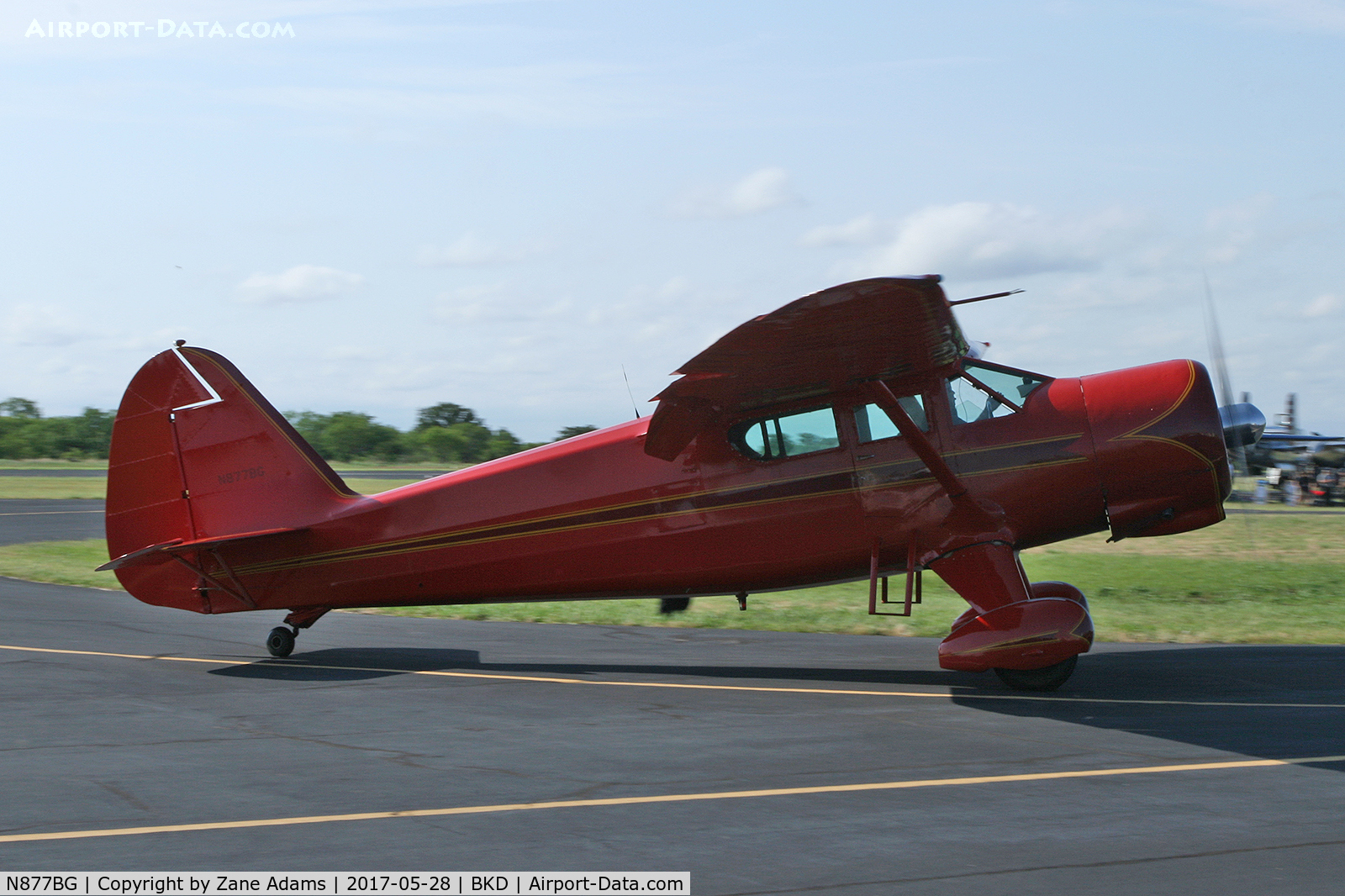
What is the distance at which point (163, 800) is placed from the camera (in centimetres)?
622

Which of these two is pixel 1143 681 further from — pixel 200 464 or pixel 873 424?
pixel 200 464

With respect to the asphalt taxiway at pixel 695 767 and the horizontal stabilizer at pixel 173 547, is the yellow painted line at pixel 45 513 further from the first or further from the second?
the horizontal stabilizer at pixel 173 547

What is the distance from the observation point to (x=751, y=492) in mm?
10234

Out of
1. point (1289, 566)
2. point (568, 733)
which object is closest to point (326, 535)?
point (568, 733)

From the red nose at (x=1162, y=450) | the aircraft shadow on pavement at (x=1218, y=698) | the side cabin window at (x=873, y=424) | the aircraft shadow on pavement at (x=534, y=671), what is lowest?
the aircraft shadow on pavement at (x=1218, y=698)

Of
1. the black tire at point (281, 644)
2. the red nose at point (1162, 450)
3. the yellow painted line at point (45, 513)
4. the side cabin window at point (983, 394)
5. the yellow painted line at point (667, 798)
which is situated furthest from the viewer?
the yellow painted line at point (45, 513)

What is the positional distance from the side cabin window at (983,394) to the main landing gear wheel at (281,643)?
6.98 meters

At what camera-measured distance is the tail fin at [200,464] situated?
1149cm

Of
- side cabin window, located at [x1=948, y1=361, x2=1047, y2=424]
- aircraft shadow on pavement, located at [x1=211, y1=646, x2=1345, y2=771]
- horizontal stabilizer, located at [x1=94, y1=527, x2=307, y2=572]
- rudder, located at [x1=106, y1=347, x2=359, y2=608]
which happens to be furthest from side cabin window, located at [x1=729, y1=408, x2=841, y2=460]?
horizontal stabilizer, located at [x1=94, y1=527, x2=307, y2=572]

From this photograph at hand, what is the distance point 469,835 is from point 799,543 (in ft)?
17.0

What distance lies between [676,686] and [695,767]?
3.03m

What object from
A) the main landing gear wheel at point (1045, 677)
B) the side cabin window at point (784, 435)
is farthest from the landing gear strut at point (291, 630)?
the main landing gear wheel at point (1045, 677)

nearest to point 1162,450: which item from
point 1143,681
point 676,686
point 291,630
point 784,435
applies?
point 1143,681

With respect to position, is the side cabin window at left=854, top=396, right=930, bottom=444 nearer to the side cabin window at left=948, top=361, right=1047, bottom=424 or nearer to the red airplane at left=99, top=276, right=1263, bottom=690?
the red airplane at left=99, top=276, right=1263, bottom=690
